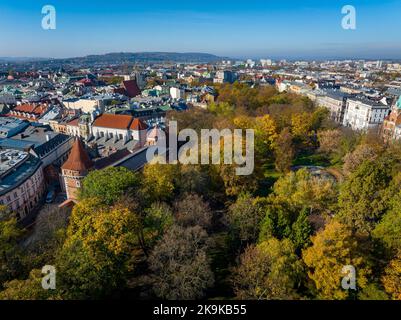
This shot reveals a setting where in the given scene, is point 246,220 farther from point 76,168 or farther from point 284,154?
point 284,154

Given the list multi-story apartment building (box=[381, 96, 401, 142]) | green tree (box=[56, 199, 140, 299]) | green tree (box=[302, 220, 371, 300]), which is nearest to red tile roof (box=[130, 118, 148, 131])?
green tree (box=[56, 199, 140, 299])

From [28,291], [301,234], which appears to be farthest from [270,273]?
[28,291]

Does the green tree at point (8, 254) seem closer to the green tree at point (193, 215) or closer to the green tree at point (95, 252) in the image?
the green tree at point (95, 252)

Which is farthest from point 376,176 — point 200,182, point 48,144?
point 48,144

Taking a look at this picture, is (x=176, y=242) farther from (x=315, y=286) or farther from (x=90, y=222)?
(x=315, y=286)
